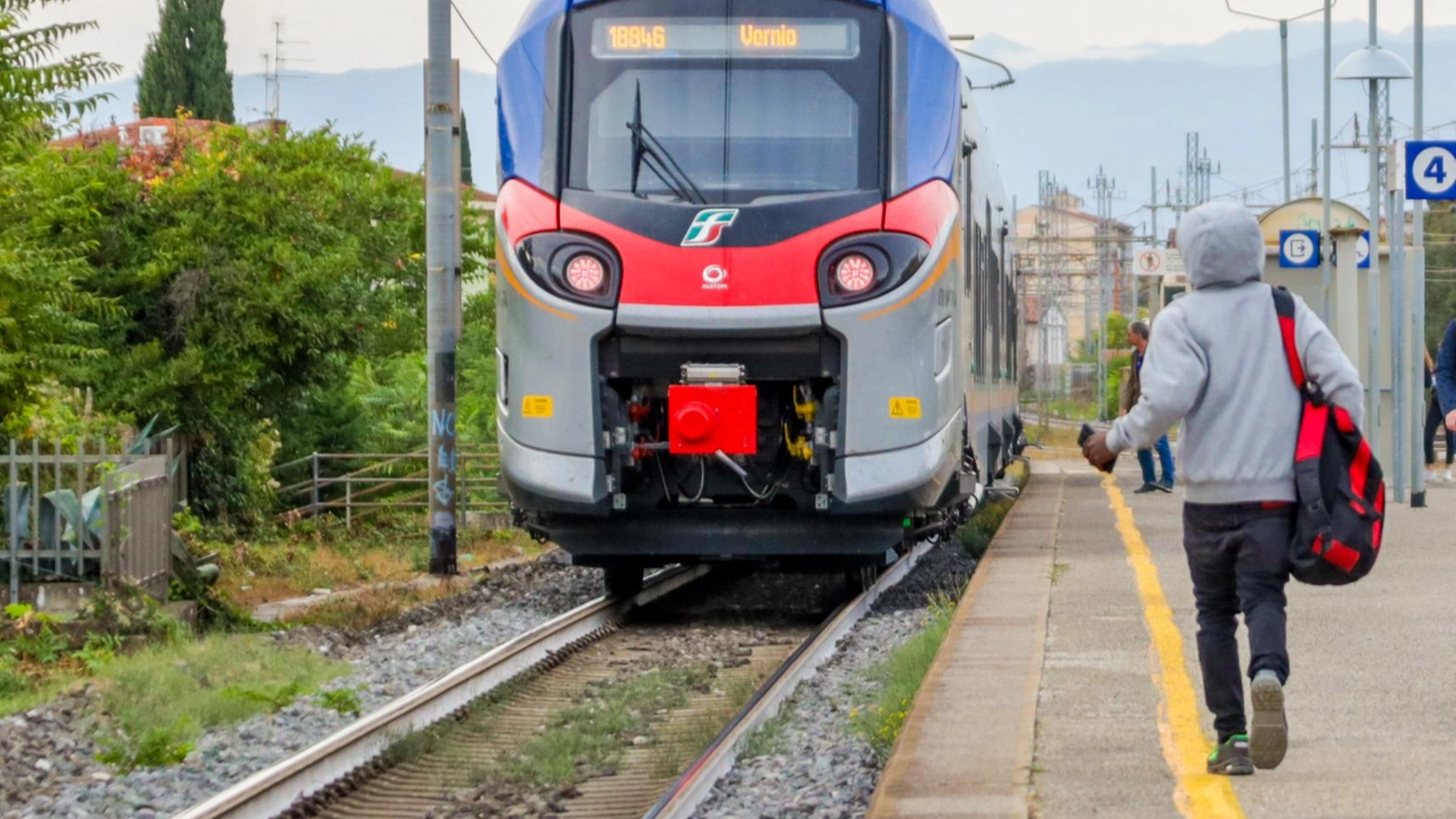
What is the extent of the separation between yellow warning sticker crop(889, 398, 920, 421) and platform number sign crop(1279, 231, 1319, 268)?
15092 millimetres

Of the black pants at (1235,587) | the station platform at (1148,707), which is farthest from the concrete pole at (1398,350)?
the black pants at (1235,587)

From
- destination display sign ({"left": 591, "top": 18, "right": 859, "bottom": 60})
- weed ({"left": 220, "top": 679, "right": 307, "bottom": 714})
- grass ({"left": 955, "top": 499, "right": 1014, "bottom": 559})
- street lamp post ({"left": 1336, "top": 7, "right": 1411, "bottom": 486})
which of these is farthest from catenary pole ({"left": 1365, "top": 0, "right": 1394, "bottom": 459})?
weed ({"left": 220, "top": 679, "right": 307, "bottom": 714})

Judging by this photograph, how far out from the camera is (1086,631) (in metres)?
8.98

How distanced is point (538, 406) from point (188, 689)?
8.08 feet

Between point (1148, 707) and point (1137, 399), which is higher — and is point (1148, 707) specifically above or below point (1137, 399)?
below

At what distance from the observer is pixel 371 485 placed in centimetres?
3256

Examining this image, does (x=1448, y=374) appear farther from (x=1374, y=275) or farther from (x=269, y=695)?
(x=1374, y=275)

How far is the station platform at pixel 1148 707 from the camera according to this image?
535 cm

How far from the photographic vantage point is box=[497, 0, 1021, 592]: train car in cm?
1058

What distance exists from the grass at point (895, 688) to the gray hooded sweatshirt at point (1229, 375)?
4.68 ft

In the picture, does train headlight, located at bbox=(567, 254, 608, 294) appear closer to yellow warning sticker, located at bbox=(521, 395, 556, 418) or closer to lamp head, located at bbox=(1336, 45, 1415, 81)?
yellow warning sticker, located at bbox=(521, 395, 556, 418)

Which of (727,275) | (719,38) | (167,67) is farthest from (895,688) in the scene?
(167,67)

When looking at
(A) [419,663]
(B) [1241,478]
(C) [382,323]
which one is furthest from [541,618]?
(C) [382,323]

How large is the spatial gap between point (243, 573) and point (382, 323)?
10432mm
